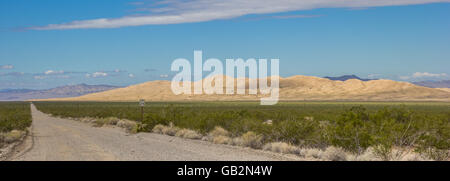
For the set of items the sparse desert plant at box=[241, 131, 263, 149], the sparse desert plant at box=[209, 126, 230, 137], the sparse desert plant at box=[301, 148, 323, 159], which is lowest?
the sparse desert plant at box=[209, 126, 230, 137]

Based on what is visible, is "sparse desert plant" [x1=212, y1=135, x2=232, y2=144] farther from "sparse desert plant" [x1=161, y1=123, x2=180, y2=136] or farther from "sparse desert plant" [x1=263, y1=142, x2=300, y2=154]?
"sparse desert plant" [x1=161, y1=123, x2=180, y2=136]

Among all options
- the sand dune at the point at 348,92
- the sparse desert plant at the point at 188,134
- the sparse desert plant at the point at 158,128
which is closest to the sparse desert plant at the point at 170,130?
the sparse desert plant at the point at 158,128

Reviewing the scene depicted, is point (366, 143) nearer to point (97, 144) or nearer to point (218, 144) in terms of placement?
point (218, 144)

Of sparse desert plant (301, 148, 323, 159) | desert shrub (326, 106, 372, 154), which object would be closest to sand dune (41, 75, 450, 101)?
desert shrub (326, 106, 372, 154)

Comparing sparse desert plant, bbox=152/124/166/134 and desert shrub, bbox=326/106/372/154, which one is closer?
desert shrub, bbox=326/106/372/154

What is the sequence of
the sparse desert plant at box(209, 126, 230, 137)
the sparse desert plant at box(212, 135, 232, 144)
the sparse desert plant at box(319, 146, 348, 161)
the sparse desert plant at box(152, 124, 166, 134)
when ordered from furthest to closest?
1. the sparse desert plant at box(152, 124, 166, 134)
2. the sparse desert plant at box(209, 126, 230, 137)
3. the sparse desert plant at box(212, 135, 232, 144)
4. the sparse desert plant at box(319, 146, 348, 161)

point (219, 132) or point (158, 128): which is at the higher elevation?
point (219, 132)

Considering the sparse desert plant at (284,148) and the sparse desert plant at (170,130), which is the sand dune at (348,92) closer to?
the sparse desert plant at (170,130)

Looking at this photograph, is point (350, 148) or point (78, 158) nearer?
point (78, 158)

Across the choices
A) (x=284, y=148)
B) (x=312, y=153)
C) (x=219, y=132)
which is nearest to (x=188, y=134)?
(x=219, y=132)

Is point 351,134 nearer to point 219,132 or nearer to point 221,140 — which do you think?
point 221,140
